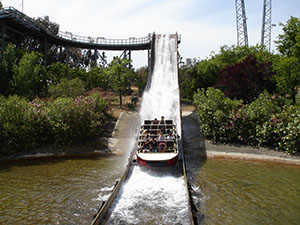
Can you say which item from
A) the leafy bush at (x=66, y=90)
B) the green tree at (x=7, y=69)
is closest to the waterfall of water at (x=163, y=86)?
the leafy bush at (x=66, y=90)

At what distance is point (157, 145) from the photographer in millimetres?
14773

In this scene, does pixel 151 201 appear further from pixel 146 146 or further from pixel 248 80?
pixel 248 80

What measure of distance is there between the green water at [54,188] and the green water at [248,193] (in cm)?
494

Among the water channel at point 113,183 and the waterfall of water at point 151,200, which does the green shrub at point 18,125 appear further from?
the waterfall of water at point 151,200

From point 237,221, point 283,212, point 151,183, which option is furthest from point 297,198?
point 151,183

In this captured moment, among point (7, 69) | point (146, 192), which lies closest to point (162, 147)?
point (146, 192)

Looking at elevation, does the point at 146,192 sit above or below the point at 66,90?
below

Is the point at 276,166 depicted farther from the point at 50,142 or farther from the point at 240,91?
the point at 50,142

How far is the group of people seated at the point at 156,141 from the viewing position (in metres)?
14.2

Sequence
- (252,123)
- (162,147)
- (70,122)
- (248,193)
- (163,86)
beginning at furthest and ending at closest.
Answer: (163,86), (252,123), (70,122), (162,147), (248,193)

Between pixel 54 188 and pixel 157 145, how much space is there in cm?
613

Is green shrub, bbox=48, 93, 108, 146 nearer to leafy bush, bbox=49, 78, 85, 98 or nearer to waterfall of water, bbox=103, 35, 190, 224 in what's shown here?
leafy bush, bbox=49, 78, 85, 98

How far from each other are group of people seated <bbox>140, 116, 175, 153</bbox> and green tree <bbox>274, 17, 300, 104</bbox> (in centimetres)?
1534

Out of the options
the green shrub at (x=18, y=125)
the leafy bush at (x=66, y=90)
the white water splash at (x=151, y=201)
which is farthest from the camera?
the leafy bush at (x=66, y=90)
